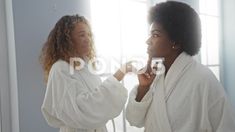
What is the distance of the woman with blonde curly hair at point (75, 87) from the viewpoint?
104 cm

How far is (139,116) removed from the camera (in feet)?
3.59

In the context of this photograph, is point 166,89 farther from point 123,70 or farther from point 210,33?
point 210,33

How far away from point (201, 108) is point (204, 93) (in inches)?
2.1

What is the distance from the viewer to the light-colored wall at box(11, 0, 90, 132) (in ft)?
3.46

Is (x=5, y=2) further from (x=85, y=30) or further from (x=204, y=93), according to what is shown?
(x=204, y=93)

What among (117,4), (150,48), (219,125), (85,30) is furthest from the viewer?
(117,4)

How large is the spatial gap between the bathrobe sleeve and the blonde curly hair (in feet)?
1.02

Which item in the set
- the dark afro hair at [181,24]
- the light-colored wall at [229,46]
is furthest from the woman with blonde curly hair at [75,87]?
the light-colored wall at [229,46]

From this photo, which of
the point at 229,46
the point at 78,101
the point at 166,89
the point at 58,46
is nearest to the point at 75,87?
the point at 78,101

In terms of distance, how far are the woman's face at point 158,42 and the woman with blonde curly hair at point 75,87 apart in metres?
0.17

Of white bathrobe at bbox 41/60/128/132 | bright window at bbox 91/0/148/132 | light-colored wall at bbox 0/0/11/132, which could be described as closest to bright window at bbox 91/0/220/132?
bright window at bbox 91/0/148/132

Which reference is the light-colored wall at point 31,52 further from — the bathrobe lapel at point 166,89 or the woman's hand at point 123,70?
the bathrobe lapel at point 166,89

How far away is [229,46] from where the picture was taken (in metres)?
2.91

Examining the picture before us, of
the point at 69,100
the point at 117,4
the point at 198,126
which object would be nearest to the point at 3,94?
the point at 69,100
